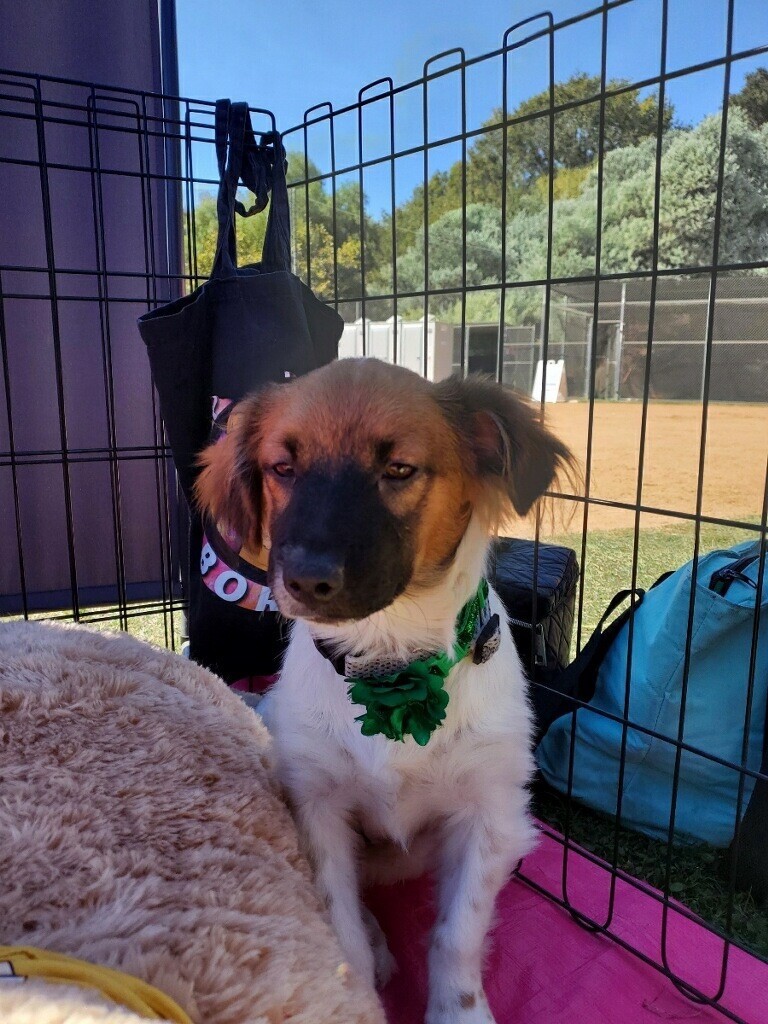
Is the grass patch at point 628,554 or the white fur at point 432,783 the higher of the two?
the white fur at point 432,783

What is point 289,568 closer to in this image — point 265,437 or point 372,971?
point 265,437

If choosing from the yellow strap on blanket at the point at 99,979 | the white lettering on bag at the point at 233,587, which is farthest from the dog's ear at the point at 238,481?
the yellow strap on blanket at the point at 99,979

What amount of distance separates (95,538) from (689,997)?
3408 mm

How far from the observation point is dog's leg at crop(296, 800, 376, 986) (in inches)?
58.4

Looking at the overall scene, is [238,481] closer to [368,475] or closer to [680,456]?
[368,475]

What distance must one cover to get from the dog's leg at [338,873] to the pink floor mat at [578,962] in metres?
0.21

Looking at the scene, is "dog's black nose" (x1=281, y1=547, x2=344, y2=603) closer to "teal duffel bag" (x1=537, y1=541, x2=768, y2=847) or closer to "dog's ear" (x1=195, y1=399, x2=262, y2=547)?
"dog's ear" (x1=195, y1=399, x2=262, y2=547)

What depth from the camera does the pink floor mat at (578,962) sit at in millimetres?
1604

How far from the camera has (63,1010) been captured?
709 mm

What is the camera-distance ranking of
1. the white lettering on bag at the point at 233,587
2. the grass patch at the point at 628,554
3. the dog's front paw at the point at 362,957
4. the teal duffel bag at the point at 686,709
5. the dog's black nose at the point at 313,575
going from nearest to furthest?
the dog's black nose at the point at 313,575, the dog's front paw at the point at 362,957, the teal duffel bag at the point at 686,709, the white lettering on bag at the point at 233,587, the grass patch at the point at 628,554

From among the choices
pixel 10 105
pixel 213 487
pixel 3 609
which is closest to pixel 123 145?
pixel 10 105

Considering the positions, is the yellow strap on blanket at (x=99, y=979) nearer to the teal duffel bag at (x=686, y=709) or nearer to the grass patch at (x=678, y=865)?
the grass patch at (x=678, y=865)

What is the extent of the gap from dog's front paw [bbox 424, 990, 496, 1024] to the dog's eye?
0.98 meters

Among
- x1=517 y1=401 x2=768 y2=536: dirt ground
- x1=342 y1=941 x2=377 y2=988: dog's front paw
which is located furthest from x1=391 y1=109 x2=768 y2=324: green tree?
x1=342 y1=941 x2=377 y2=988: dog's front paw
